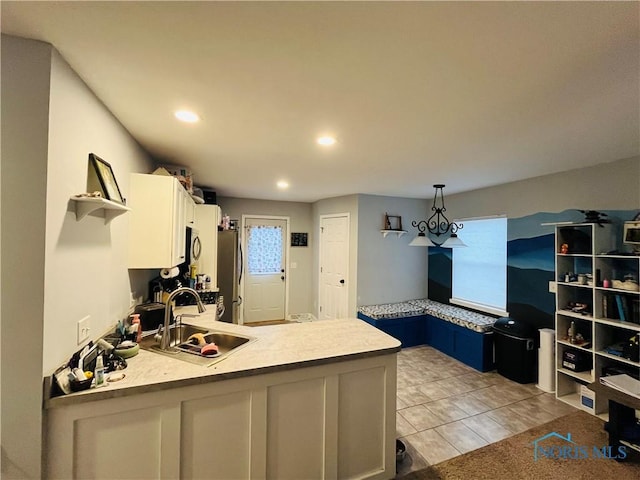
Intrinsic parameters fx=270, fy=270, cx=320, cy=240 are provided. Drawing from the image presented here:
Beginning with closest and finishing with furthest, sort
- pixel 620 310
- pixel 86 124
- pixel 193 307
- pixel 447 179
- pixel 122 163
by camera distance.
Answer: pixel 86 124 → pixel 122 163 → pixel 620 310 → pixel 193 307 → pixel 447 179

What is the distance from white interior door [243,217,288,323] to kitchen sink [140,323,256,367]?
11.0 feet

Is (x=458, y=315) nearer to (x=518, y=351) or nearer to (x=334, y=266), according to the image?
(x=518, y=351)

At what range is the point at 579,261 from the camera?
2992mm

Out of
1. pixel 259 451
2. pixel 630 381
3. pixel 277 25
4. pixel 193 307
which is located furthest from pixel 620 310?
pixel 193 307

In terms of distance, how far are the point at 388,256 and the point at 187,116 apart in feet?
12.9

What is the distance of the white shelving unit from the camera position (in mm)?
2539

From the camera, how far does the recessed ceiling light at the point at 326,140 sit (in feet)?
7.20

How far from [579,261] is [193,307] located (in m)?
4.28

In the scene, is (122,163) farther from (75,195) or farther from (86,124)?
(75,195)

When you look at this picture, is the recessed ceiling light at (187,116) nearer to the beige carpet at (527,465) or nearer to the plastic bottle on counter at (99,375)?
the plastic bottle on counter at (99,375)

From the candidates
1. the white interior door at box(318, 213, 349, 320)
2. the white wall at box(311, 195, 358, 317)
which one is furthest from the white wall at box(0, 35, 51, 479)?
the white interior door at box(318, 213, 349, 320)

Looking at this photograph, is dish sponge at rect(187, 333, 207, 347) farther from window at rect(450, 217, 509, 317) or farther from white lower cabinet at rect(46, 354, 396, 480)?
window at rect(450, 217, 509, 317)

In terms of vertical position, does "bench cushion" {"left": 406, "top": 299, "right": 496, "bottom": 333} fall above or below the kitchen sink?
below

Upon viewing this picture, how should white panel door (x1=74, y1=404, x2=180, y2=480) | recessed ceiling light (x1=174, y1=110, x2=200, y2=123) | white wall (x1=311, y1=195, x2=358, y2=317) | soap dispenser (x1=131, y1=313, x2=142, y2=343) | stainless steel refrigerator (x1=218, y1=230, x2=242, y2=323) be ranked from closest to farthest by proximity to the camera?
white panel door (x1=74, y1=404, x2=180, y2=480), recessed ceiling light (x1=174, y1=110, x2=200, y2=123), soap dispenser (x1=131, y1=313, x2=142, y2=343), stainless steel refrigerator (x1=218, y1=230, x2=242, y2=323), white wall (x1=311, y1=195, x2=358, y2=317)
